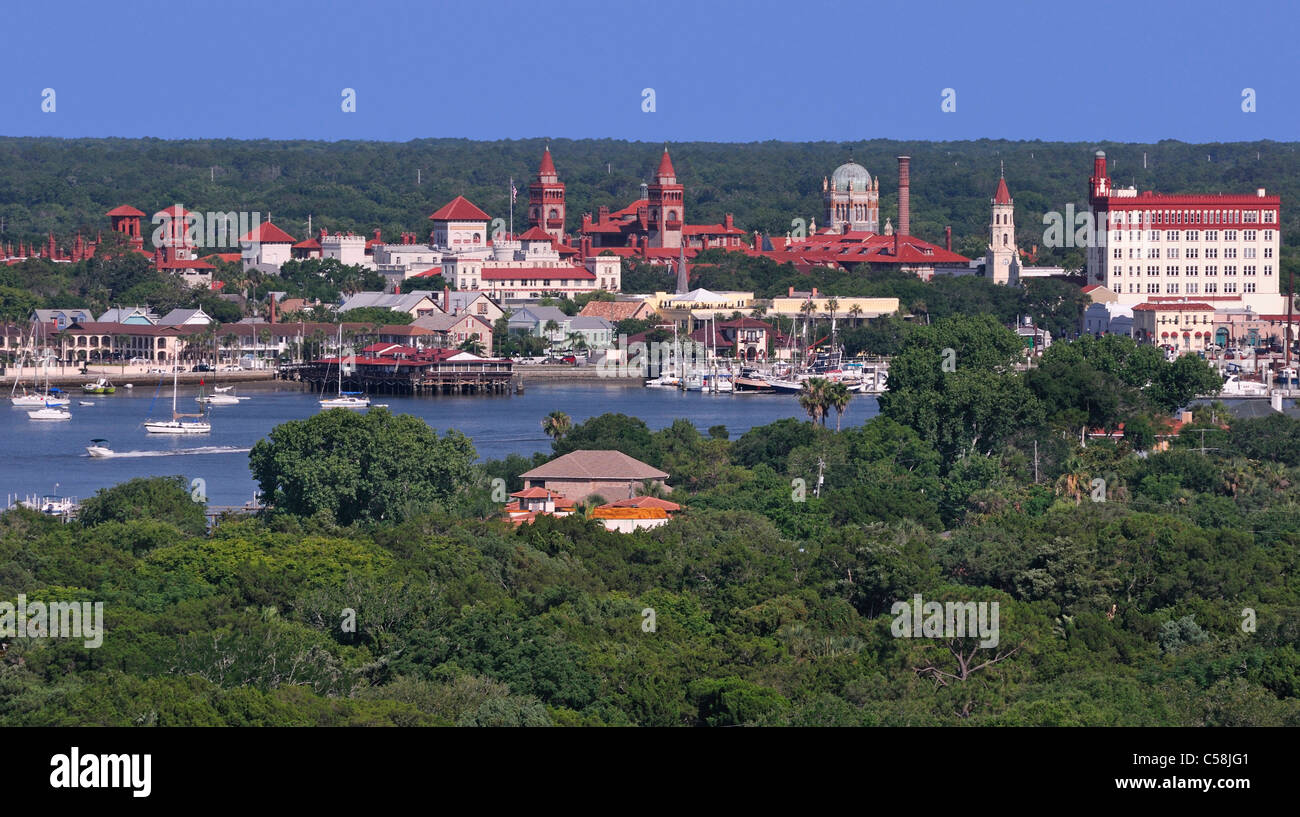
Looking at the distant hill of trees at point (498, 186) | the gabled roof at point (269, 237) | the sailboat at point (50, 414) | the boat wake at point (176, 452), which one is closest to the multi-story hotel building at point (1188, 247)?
the distant hill of trees at point (498, 186)

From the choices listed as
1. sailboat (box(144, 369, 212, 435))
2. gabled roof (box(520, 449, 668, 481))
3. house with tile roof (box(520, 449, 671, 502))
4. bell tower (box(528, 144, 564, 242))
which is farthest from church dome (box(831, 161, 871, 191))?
house with tile roof (box(520, 449, 671, 502))

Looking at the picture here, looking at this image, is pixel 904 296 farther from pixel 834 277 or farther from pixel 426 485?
pixel 426 485

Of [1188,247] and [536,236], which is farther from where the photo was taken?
[536,236]

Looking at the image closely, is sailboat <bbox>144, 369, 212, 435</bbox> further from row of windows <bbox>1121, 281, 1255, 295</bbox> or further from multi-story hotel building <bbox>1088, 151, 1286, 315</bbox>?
row of windows <bbox>1121, 281, 1255, 295</bbox>

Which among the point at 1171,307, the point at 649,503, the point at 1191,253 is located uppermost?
the point at 1191,253

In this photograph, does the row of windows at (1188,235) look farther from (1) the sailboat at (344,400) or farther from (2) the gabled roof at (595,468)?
(2) the gabled roof at (595,468)

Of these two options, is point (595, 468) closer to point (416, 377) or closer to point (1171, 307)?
point (416, 377)

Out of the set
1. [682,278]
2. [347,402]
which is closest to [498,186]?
[682,278]
